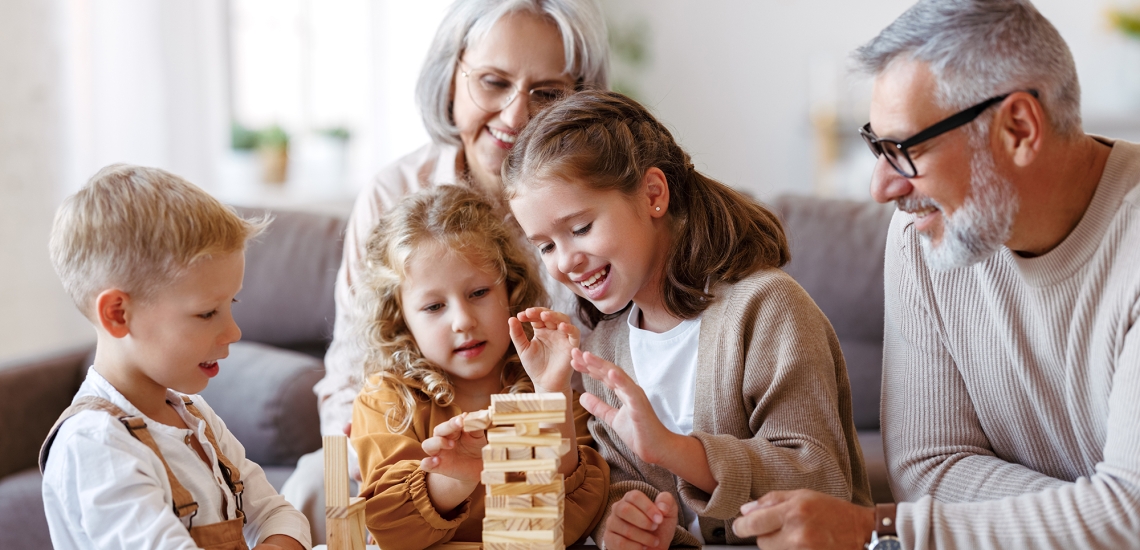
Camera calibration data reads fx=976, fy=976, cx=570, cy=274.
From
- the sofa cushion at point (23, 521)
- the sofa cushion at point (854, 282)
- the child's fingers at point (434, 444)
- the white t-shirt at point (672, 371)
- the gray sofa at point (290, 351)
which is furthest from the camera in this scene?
the sofa cushion at point (854, 282)

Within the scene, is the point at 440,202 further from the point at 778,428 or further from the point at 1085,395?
the point at 1085,395

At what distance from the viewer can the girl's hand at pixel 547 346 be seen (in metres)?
1.55

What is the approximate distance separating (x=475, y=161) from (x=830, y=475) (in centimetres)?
112

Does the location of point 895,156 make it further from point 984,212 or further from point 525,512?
point 525,512

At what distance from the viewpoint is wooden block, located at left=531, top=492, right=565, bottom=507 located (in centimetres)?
122

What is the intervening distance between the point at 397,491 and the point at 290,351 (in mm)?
1718

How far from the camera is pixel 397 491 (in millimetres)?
1507

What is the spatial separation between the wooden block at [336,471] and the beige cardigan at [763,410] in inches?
18.1

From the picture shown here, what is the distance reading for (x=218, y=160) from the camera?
13.3 feet

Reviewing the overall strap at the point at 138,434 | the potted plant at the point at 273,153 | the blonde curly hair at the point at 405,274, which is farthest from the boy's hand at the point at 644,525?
the potted plant at the point at 273,153

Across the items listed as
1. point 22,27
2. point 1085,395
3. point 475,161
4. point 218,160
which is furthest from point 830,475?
point 218,160

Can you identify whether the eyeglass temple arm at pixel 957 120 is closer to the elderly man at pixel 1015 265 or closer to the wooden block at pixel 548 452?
the elderly man at pixel 1015 265

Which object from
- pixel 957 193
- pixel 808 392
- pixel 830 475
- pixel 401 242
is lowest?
pixel 830 475

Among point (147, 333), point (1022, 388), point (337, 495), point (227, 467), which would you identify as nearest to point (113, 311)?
point (147, 333)
